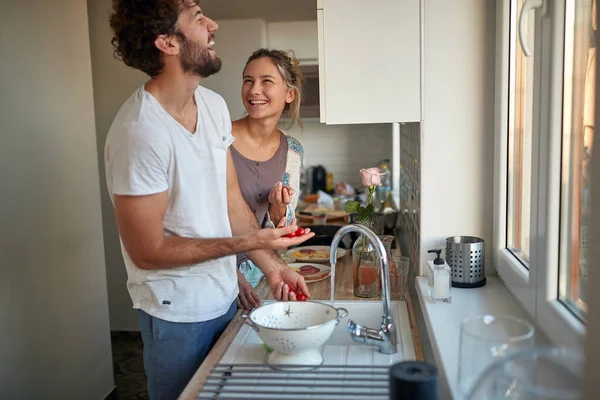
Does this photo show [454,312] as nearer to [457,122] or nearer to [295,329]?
[295,329]

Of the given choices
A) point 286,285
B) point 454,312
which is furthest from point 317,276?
→ point 454,312

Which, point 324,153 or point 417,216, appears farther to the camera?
point 324,153

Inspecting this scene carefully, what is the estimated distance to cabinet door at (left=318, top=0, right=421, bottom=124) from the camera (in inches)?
74.8

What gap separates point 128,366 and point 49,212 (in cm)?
162

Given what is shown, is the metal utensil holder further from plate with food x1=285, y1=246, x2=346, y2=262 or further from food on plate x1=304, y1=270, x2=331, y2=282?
plate with food x1=285, y1=246, x2=346, y2=262

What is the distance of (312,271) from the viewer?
241cm

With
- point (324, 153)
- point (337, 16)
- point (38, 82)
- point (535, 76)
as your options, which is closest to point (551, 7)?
point (535, 76)

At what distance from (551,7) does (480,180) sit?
70 cm

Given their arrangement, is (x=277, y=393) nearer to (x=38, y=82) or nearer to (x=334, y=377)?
(x=334, y=377)

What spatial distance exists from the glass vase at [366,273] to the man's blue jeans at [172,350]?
535 mm

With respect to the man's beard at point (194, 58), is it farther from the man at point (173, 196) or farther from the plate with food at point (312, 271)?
A: the plate with food at point (312, 271)

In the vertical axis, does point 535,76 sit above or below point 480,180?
above

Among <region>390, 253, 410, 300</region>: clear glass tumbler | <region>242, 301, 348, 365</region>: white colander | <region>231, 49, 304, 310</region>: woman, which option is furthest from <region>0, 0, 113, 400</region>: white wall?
<region>390, 253, 410, 300</region>: clear glass tumbler

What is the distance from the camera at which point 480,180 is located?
1999 mm
